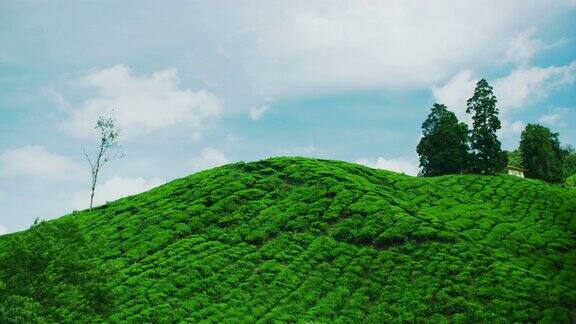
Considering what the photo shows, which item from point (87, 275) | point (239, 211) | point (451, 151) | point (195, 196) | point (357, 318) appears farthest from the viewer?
point (451, 151)

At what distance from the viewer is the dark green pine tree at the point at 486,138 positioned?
82.8 m

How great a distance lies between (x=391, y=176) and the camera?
203 feet

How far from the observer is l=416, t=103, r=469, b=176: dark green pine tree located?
83.5m

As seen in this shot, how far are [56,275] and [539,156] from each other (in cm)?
8191

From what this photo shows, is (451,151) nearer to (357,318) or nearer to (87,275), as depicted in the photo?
(357,318)

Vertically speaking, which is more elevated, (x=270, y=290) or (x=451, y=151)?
(x=451, y=151)

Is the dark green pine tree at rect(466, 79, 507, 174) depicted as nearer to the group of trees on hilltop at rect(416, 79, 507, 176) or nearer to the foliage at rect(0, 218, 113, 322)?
the group of trees on hilltop at rect(416, 79, 507, 176)

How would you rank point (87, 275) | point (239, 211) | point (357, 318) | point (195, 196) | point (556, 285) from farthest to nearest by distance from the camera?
point (195, 196), point (239, 211), point (556, 285), point (357, 318), point (87, 275)

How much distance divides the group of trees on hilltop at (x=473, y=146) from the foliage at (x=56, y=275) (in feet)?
203

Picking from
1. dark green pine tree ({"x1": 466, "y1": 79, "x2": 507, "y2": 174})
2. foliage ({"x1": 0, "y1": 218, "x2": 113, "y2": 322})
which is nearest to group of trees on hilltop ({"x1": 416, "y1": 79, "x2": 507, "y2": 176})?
dark green pine tree ({"x1": 466, "y1": 79, "x2": 507, "y2": 174})

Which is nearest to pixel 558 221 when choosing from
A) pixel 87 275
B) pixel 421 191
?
pixel 421 191

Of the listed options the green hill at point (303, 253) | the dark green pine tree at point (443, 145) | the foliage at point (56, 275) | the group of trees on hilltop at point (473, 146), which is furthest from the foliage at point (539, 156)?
the foliage at point (56, 275)

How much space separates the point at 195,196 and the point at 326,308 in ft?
76.3

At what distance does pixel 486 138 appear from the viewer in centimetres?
8300
